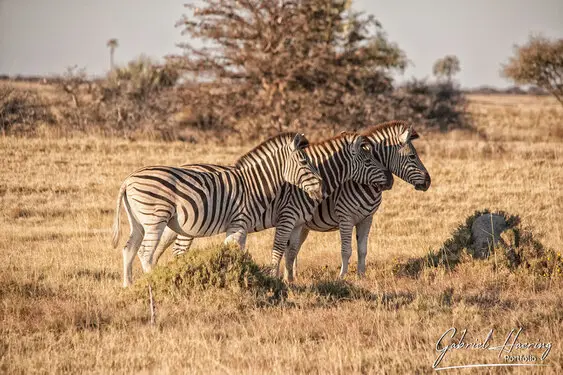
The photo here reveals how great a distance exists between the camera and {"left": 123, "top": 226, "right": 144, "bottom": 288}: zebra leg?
29.3ft

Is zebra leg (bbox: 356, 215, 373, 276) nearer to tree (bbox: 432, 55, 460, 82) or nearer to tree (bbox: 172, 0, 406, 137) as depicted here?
tree (bbox: 172, 0, 406, 137)

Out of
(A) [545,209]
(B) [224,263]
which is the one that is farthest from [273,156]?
(A) [545,209]

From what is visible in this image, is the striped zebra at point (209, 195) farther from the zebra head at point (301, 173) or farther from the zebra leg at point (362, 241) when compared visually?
the zebra leg at point (362, 241)

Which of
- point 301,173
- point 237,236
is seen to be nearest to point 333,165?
point 301,173

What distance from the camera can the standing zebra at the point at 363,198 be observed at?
33.8 feet

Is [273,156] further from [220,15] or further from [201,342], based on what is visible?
[220,15]

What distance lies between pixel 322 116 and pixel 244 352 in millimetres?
20618

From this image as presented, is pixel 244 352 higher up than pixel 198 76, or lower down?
lower down

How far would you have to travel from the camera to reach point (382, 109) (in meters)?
28.8

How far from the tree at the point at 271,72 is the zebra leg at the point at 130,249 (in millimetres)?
16639

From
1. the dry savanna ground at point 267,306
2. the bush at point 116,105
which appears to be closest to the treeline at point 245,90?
the bush at point 116,105

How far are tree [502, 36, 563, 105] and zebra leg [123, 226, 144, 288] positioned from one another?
109 feet

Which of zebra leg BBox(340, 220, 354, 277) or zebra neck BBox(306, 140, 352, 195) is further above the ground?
zebra neck BBox(306, 140, 352, 195)

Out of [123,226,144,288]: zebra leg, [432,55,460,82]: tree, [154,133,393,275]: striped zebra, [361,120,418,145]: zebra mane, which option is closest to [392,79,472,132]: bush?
[361,120,418,145]: zebra mane
